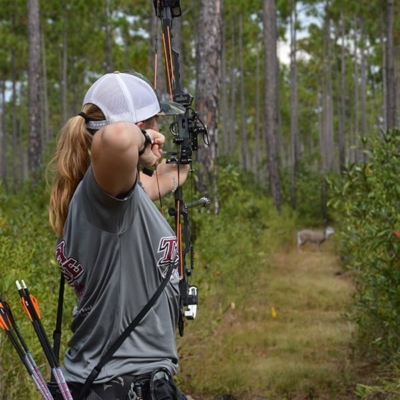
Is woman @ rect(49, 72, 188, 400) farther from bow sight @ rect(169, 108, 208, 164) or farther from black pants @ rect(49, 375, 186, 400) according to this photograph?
bow sight @ rect(169, 108, 208, 164)

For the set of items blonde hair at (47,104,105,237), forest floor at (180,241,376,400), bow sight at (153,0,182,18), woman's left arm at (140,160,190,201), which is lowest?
forest floor at (180,241,376,400)

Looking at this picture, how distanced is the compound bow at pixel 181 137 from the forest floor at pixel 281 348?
2744mm

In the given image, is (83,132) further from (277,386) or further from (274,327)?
(274,327)

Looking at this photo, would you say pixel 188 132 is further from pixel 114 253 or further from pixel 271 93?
pixel 271 93

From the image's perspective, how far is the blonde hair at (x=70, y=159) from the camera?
2.30 meters

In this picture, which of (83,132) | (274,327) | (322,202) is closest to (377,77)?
(322,202)

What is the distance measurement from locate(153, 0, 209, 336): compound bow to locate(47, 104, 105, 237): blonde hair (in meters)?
0.64

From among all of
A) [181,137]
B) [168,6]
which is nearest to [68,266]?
[181,137]

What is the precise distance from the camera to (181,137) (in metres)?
3.20

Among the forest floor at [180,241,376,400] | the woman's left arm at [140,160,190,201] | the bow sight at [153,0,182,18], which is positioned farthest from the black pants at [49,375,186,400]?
the forest floor at [180,241,376,400]

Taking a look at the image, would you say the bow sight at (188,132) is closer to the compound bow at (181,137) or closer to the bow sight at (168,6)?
the compound bow at (181,137)

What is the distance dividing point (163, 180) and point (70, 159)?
745 mm

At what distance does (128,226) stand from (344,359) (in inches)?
188

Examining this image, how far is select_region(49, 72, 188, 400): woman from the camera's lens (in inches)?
87.0
